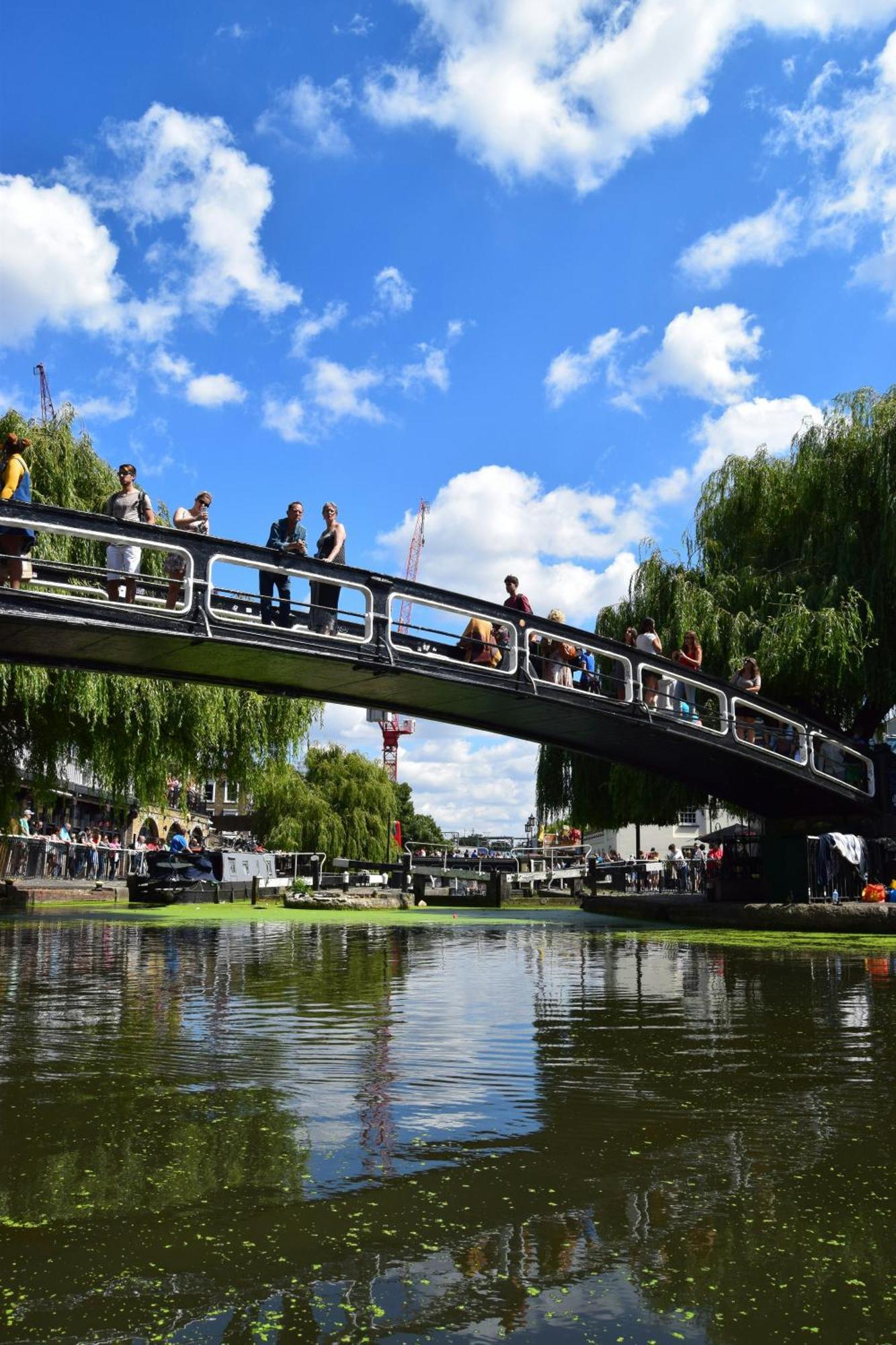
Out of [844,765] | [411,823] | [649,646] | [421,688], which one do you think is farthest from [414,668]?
[411,823]

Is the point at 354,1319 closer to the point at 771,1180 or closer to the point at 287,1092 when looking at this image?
the point at 771,1180

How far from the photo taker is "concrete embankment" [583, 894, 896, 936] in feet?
55.0

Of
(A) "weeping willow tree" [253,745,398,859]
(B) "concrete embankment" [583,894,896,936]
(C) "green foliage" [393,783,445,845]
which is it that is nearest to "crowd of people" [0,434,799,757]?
(B) "concrete embankment" [583,894,896,936]

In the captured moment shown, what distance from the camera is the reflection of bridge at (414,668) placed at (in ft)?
42.7

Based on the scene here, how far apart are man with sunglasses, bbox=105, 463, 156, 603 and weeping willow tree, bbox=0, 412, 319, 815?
447 centimetres

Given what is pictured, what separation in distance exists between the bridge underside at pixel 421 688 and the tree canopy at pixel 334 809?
32.2 metres

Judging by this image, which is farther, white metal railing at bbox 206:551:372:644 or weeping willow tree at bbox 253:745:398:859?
weeping willow tree at bbox 253:745:398:859

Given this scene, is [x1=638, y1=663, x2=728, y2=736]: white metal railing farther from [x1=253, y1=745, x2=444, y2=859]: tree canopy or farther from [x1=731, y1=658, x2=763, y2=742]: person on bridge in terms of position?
[x1=253, y1=745, x2=444, y2=859]: tree canopy

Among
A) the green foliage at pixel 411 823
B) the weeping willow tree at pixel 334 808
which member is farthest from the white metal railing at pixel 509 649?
the green foliage at pixel 411 823

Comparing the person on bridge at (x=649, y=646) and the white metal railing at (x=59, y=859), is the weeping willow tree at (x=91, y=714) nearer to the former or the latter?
the white metal railing at (x=59, y=859)

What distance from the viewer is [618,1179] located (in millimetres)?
3396

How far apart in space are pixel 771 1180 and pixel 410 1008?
419 centimetres

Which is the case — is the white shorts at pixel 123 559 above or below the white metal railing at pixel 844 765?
above

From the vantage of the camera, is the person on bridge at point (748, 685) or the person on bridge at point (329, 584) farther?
the person on bridge at point (748, 685)
